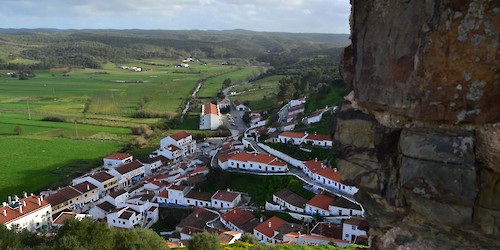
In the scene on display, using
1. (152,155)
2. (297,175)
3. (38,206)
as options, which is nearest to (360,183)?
(297,175)

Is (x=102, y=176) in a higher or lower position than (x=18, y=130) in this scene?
lower

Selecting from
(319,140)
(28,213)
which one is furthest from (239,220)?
(28,213)

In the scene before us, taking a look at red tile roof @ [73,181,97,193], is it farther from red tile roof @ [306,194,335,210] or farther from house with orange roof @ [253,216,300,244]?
red tile roof @ [306,194,335,210]

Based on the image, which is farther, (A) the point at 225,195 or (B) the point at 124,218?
(A) the point at 225,195

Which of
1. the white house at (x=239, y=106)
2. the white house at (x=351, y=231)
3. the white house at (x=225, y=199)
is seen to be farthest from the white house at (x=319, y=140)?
the white house at (x=239, y=106)

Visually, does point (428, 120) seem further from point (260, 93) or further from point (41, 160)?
point (260, 93)
